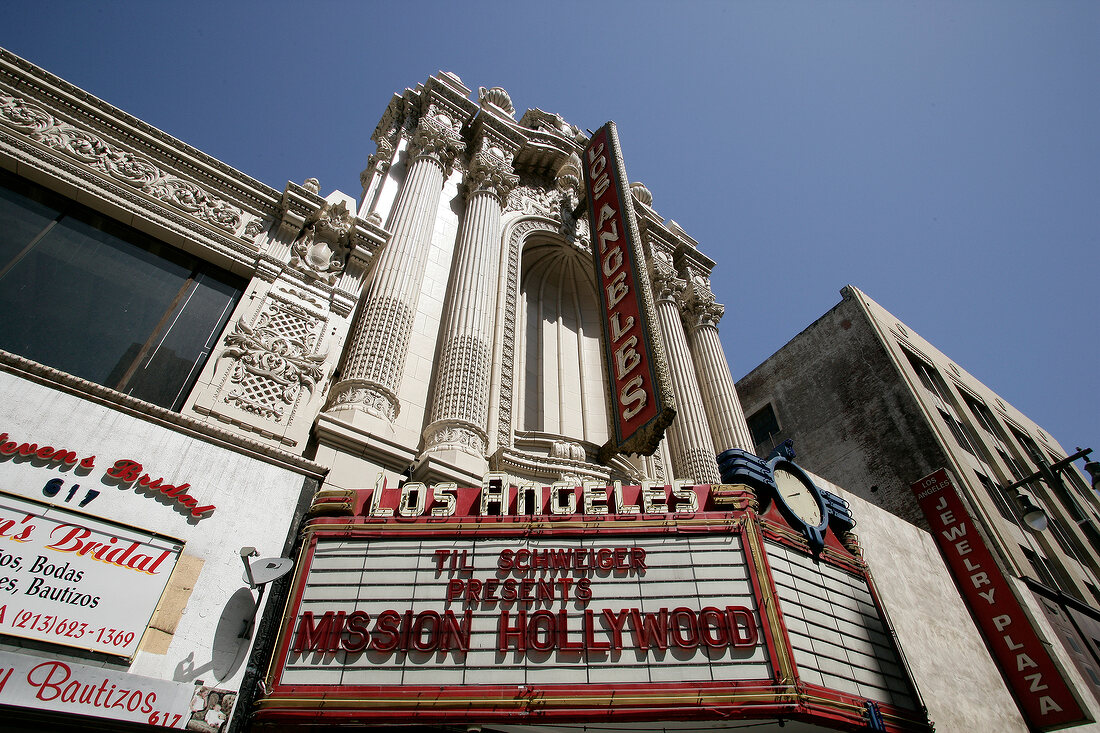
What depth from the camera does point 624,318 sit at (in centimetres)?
1491

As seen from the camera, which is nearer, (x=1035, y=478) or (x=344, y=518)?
(x=344, y=518)

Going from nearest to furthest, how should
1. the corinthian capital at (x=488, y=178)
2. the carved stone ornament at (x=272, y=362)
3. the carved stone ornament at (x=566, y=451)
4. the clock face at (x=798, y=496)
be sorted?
1. the carved stone ornament at (x=272, y=362)
2. the clock face at (x=798, y=496)
3. the carved stone ornament at (x=566, y=451)
4. the corinthian capital at (x=488, y=178)

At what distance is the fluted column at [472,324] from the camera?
38.1 feet

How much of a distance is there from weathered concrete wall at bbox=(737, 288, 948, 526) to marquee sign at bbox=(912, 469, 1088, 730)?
6.06 feet

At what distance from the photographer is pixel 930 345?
30.5 meters

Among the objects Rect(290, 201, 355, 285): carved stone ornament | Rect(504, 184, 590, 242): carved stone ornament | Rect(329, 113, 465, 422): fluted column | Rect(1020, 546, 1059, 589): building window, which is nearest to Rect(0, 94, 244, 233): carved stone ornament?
Rect(290, 201, 355, 285): carved stone ornament

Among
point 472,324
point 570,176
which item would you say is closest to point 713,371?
point 570,176

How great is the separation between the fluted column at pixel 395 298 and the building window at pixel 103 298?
2296 mm

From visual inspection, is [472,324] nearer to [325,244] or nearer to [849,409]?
[325,244]

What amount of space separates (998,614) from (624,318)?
455 inches

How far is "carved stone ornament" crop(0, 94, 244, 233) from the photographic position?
34.2 feet

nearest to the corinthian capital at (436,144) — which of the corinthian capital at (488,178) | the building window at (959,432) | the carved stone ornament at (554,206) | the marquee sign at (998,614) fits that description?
the corinthian capital at (488,178)

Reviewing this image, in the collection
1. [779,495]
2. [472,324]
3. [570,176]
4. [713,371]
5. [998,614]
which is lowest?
[779,495]

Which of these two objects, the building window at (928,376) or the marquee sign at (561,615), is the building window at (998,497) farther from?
the marquee sign at (561,615)
